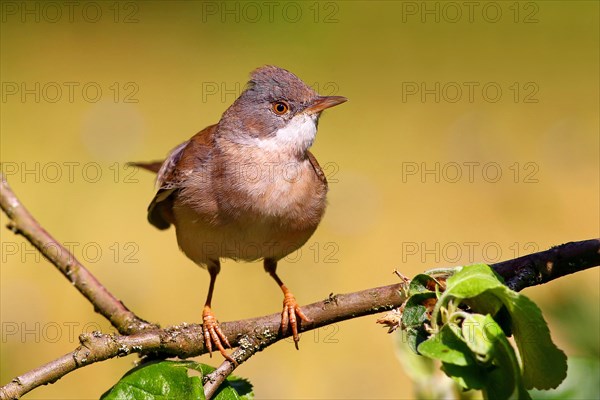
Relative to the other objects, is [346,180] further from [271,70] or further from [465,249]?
[271,70]

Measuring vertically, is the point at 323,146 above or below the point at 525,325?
above

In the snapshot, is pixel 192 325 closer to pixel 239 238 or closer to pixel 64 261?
pixel 64 261

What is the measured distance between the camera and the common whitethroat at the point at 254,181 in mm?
3404

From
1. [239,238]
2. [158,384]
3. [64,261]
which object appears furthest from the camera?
[239,238]

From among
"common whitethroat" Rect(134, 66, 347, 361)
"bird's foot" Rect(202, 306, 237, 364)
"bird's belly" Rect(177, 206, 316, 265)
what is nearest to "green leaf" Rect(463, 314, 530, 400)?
"bird's foot" Rect(202, 306, 237, 364)

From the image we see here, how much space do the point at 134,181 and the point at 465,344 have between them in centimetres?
581

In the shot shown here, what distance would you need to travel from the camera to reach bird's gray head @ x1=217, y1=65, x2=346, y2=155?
3.66 metres

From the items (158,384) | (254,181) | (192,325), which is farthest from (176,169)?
(158,384)

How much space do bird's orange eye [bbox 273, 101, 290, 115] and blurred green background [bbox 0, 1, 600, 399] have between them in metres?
2.01

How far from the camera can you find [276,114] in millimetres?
3730

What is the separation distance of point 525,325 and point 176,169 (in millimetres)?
2621

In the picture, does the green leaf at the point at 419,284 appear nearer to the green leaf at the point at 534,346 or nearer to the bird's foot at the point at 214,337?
the green leaf at the point at 534,346

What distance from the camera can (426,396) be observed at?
1718 millimetres

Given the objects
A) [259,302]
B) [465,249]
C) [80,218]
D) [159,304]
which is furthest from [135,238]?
[465,249]
